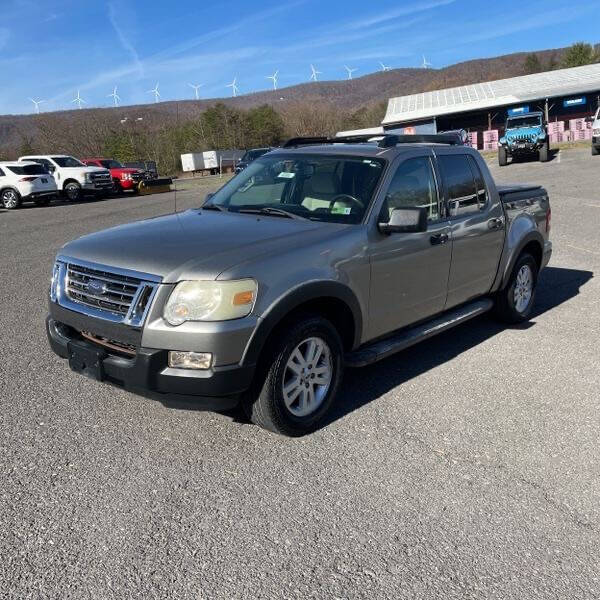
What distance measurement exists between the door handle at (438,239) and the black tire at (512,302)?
1.31 m

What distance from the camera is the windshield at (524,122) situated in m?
29.2

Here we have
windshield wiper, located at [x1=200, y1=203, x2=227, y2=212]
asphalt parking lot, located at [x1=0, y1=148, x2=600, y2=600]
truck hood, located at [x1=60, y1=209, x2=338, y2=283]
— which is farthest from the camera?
windshield wiper, located at [x1=200, y1=203, x2=227, y2=212]

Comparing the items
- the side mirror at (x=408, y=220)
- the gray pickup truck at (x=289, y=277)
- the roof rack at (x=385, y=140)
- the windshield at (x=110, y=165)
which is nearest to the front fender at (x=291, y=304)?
the gray pickup truck at (x=289, y=277)

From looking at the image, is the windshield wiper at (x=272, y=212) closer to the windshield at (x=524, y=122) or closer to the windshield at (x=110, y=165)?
the windshield at (x=524, y=122)

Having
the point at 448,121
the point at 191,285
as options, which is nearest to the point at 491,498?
the point at 191,285

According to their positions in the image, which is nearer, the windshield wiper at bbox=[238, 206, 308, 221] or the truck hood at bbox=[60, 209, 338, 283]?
the truck hood at bbox=[60, 209, 338, 283]

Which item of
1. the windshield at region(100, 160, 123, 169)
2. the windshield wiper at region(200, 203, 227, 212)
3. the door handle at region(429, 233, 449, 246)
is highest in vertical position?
the windshield wiper at region(200, 203, 227, 212)

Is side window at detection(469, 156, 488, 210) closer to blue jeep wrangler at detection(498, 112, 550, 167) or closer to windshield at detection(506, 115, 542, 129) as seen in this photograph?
blue jeep wrangler at detection(498, 112, 550, 167)

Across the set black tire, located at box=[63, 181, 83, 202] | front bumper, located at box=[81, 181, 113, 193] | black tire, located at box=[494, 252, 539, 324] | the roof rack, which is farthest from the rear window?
black tire, located at box=[494, 252, 539, 324]

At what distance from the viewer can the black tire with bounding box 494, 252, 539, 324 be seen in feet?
19.6

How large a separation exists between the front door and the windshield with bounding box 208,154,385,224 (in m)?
0.20

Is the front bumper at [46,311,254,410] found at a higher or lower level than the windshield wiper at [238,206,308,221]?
lower

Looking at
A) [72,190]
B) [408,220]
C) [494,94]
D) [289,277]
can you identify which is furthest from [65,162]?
[494,94]

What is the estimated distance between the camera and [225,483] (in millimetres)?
3385
